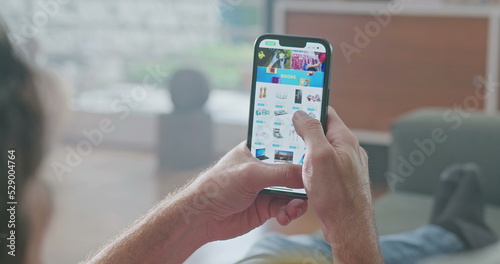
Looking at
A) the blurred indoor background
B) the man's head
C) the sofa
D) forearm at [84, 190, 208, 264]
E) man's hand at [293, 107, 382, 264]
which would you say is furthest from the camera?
the blurred indoor background

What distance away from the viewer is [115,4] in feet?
10.8

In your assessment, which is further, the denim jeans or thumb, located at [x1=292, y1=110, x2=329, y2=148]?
the denim jeans

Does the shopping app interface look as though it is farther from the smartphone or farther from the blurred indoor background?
the blurred indoor background

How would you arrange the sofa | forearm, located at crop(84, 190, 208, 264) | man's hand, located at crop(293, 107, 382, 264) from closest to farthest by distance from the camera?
man's hand, located at crop(293, 107, 382, 264) < forearm, located at crop(84, 190, 208, 264) < the sofa

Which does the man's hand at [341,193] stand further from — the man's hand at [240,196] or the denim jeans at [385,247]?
the denim jeans at [385,247]

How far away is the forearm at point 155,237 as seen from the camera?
0.85 metres

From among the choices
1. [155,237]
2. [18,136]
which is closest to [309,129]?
[155,237]

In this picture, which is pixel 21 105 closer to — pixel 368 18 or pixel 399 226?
pixel 399 226

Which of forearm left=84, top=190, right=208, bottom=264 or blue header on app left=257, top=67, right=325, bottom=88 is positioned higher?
blue header on app left=257, top=67, right=325, bottom=88

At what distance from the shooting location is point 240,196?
0.83m

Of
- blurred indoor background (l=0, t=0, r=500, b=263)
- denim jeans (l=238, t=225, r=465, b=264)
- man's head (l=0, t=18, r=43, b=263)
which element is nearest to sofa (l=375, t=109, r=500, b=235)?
denim jeans (l=238, t=225, r=465, b=264)

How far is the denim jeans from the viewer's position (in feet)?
4.16

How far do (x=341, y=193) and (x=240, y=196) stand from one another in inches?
6.0

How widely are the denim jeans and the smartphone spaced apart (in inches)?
11.9
